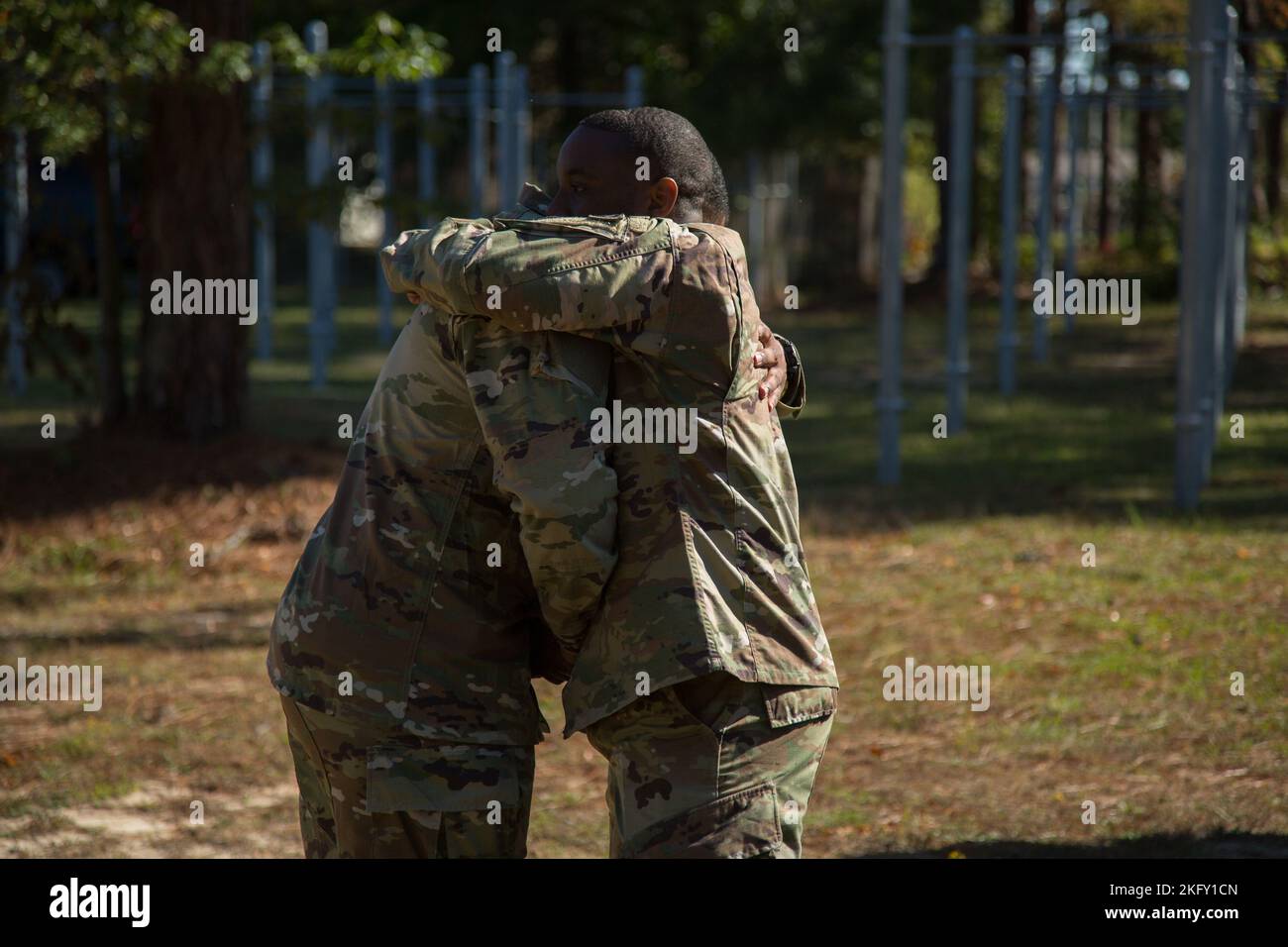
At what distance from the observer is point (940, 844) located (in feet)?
14.7

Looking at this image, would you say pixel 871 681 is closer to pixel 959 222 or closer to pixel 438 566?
pixel 438 566

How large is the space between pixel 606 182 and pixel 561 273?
27 cm

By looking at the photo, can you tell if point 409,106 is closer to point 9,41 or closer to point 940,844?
point 9,41

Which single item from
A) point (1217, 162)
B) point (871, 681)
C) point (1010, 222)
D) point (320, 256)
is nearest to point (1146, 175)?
point (1010, 222)

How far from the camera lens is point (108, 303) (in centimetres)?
984

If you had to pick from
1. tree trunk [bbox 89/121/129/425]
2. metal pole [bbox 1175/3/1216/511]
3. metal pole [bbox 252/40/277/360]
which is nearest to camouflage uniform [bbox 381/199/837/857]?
metal pole [bbox 1175/3/1216/511]

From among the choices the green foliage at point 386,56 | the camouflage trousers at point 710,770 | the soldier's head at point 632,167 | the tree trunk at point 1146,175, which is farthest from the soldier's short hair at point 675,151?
the tree trunk at point 1146,175

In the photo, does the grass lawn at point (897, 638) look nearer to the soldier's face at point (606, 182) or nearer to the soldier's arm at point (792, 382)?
the soldier's arm at point (792, 382)

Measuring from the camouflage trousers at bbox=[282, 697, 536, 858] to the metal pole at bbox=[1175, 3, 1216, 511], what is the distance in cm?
682

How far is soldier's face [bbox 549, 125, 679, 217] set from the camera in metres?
2.54

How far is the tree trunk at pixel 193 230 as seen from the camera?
30.9ft

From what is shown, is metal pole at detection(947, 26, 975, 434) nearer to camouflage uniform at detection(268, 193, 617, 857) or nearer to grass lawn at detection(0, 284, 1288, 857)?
grass lawn at detection(0, 284, 1288, 857)

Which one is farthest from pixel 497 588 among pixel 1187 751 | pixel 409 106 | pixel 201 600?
pixel 409 106

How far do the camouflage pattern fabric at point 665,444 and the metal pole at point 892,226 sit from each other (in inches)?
280
